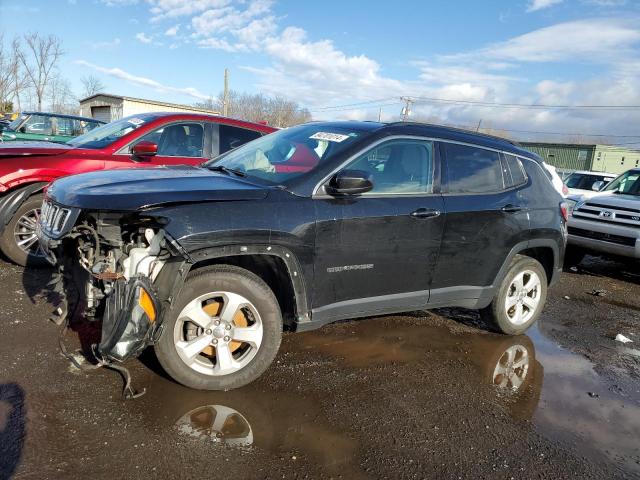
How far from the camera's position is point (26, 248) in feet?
17.6

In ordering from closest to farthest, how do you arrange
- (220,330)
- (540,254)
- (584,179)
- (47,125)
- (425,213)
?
(220,330) → (425,213) → (540,254) → (584,179) → (47,125)

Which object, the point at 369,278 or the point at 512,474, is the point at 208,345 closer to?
the point at 369,278

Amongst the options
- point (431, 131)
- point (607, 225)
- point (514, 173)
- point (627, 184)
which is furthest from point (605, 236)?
point (431, 131)

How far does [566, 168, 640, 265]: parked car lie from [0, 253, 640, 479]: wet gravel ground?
3339 millimetres

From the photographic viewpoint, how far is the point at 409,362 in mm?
4086

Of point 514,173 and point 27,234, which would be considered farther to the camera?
point 27,234

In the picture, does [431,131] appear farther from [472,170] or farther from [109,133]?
[109,133]

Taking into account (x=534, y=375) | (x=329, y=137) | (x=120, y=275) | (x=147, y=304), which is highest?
(x=329, y=137)

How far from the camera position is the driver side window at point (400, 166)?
146 inches

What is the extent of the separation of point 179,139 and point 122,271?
3.61 m

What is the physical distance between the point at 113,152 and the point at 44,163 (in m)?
0.74

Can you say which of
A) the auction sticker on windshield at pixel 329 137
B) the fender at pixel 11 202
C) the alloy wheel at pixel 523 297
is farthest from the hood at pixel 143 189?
the alloy wheel at pixel 523 297

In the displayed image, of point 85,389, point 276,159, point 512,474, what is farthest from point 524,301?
point 85,389

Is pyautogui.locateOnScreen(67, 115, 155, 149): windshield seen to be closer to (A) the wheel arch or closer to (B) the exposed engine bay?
(B) the exposed engine bay
